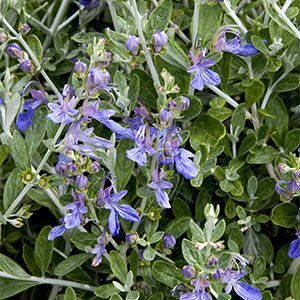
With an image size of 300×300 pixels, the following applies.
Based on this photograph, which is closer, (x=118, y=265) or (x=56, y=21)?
(x=118, y=265)

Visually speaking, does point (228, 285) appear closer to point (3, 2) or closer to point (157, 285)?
point (157, 285)

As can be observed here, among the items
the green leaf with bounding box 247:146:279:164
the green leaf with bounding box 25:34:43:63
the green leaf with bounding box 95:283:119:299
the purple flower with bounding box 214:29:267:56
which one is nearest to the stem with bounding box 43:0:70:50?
the green leaf with bounding box 25:34:43:63

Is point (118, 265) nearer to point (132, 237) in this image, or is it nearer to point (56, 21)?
point (132, 237)

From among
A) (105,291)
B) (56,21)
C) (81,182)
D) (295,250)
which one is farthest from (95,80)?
(56,21)

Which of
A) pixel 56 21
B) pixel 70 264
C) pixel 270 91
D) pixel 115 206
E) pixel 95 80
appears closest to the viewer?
pixel 95 80

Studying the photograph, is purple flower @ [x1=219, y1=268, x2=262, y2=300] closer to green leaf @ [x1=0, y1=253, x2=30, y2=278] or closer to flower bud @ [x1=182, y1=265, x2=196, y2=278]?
flower bud @ [x1=182, y1=265, x2=196, y2=278]

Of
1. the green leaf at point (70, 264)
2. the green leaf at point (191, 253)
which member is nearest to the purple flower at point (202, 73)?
the green leaf at point (191, 253)
